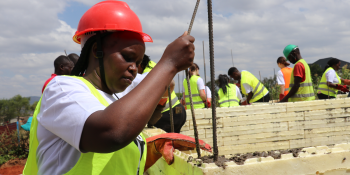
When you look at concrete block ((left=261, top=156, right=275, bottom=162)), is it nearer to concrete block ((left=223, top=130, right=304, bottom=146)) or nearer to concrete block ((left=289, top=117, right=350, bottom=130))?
concrete block ((left=223, top=130, right=304, bottom=146))

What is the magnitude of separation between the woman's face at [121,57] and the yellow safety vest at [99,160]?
10cm

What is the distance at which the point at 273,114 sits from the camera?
16.6 ft

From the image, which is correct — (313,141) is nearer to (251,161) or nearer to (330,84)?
(330,84)

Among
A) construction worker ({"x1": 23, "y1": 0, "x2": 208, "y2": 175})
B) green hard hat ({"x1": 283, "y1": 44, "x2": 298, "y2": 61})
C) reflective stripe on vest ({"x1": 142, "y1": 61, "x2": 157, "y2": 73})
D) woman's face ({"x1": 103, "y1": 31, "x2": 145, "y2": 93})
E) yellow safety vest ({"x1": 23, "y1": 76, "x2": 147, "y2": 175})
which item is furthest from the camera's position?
green hard hat ({"x1": 283, "y1": 44, "x2": 298, "y2": 61})

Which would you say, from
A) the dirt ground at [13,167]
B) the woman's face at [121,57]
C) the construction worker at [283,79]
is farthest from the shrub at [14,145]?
the woman's face at [121,57]

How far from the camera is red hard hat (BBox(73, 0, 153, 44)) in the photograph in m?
1.21

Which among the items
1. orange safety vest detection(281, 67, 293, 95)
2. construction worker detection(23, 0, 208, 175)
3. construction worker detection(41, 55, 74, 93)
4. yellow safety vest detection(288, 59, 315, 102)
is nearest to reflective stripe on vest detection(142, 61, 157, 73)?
construction worker detection(41, 55, 74, 93)

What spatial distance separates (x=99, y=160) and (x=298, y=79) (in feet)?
16.6

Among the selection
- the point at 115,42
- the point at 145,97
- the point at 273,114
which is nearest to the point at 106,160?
the point at 145,97

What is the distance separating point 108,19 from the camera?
1.22m

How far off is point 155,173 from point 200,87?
13.1 feet

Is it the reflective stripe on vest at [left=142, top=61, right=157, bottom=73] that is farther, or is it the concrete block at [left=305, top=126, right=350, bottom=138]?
the concrete block at [left=305, top=126, right=350, bottom=138]

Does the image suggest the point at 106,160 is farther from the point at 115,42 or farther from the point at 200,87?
the point at 200,87

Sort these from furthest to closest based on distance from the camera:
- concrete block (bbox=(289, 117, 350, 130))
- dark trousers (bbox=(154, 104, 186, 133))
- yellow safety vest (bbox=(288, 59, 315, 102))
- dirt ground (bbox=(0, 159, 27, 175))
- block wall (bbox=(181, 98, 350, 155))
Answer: dirt ground (bbox=(0, 159, 27, 175)) → yellow safety vest (bbox=(288, 59, 315, 102)) → concrete block (bbox=(289, 117, 350, 130)) → block wall (bbox=(181, 98, 350, 155)) → dark trousers (bbox=(154, 104, 186, 133))
